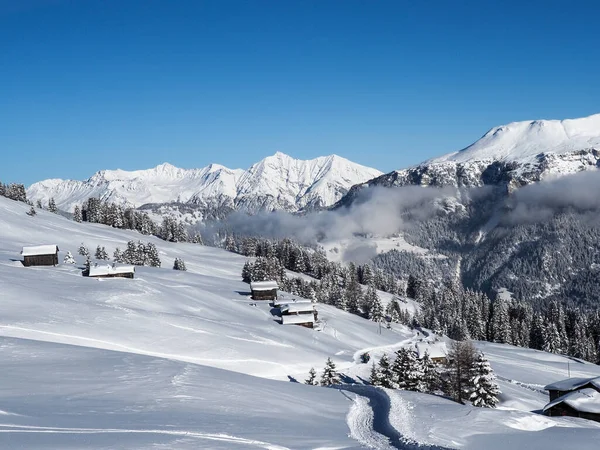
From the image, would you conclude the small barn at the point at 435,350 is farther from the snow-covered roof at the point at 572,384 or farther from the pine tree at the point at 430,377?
the snow-covered roof at the point at 572,384

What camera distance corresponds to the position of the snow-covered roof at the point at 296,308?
8150 cm

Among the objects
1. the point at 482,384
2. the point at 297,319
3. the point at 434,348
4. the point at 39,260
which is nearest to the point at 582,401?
the point at 482,384

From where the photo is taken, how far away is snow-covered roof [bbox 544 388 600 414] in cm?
4161

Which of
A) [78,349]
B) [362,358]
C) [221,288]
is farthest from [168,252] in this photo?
[78,349]

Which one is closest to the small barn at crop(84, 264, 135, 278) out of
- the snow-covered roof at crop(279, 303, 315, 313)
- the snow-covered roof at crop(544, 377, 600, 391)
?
the snow-covered roof at crop(279, 303, 315, 313)

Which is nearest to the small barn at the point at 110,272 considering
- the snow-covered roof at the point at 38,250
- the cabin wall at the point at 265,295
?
the snow-covered roof at the point at 38,250

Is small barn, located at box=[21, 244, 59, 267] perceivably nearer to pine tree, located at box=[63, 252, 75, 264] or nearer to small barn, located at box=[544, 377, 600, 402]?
A: pine tree, located at box=[63, 252, 75, 264]

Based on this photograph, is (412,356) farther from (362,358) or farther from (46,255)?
(46,255)

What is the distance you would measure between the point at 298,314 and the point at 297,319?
1.05 m

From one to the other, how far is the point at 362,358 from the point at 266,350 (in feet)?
55.6

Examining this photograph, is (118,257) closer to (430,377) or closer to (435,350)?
(435,350)

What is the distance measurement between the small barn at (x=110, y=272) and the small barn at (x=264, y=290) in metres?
23.0

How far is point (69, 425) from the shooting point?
53.1 feet

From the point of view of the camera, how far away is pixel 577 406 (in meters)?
41.9
